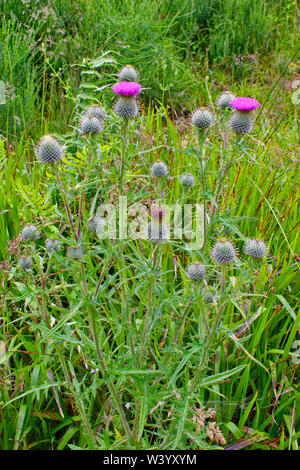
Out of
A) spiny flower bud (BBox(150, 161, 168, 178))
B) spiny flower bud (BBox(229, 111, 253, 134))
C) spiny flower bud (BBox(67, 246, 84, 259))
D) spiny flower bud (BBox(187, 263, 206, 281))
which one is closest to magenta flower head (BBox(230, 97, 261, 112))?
spiny flower bud (BBox(229, 111, 253, 134))

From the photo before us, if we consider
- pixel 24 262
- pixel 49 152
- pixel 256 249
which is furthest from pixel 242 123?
pixel 24 262

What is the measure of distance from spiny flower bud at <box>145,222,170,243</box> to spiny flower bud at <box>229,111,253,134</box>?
570mm

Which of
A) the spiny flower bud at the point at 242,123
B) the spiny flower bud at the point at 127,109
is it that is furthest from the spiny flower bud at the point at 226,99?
the spiny flower bud at the point at 127,109

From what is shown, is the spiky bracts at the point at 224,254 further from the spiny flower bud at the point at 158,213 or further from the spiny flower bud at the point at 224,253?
the spiny flower bud at the point at 158,213

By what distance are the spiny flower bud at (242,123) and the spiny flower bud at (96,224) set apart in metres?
0.70

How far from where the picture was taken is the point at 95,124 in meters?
1.68

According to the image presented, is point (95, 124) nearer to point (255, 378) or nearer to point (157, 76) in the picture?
point (255, 378)

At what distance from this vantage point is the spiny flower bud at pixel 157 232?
1.60 m

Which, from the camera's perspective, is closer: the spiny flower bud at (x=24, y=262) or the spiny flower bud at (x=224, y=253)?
the spiny flower bud at (x=224, y=253)

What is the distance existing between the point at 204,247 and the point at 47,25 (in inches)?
198

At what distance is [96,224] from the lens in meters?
1.63

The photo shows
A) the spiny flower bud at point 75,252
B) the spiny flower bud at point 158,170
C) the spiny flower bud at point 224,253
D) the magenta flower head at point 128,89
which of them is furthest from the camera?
the spiny flower bud at point 158,170

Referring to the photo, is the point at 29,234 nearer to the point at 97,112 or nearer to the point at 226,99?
the point at 97,112

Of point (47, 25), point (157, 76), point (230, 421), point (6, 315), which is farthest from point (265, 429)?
point (47, 25)
